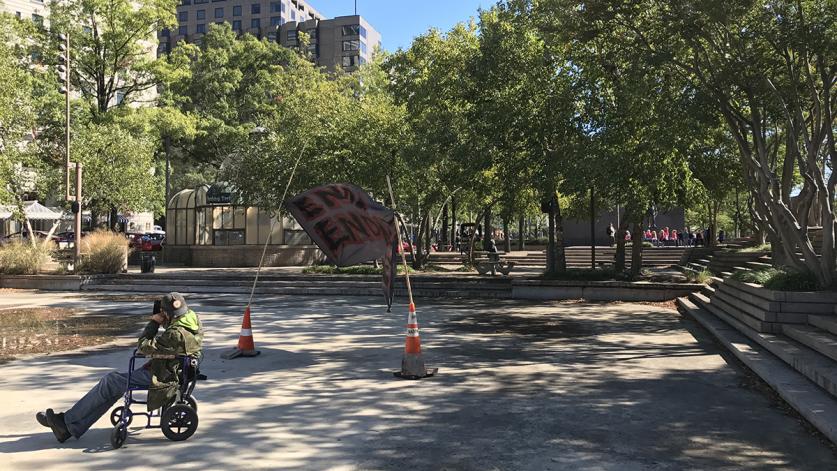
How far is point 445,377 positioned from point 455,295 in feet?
36.1

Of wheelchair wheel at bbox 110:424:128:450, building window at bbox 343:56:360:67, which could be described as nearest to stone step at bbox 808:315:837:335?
wheelchair wheel at bbox 110:424:128:450

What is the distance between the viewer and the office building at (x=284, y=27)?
355ft

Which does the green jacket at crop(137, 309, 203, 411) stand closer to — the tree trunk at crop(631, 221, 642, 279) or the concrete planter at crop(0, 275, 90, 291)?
the tree trunk at crop(631, 221, 642, 279)

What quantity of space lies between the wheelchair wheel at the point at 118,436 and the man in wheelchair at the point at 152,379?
253 millimetres

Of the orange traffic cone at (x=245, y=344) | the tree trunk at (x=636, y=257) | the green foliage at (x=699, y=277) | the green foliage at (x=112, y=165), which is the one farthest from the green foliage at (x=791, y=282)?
the green foliage at (x=112, y=165)

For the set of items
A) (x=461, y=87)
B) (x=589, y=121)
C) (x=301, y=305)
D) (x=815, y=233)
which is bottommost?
(x=301, y=305)

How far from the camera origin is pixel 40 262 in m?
23.5

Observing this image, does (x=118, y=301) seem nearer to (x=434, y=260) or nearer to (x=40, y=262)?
(x=40, y=262)

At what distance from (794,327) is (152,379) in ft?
28.4

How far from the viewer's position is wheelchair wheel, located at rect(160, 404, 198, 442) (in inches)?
204

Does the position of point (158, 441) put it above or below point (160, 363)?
below

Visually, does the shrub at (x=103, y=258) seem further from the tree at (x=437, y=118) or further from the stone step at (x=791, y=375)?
the stone step at (x=791, y=375)

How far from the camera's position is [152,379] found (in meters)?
5.18

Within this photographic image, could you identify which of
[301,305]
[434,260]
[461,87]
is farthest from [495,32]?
[434,260]
